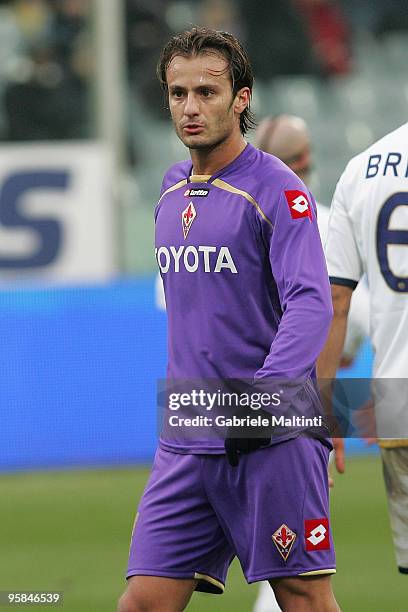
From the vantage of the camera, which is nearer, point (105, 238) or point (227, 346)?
point (227, 346)

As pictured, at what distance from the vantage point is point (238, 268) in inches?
177

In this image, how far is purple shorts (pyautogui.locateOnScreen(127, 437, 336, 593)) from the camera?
446cm

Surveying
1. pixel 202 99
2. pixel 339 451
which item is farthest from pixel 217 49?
pixel 339 451

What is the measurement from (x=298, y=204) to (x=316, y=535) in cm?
99

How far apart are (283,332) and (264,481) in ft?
1.61

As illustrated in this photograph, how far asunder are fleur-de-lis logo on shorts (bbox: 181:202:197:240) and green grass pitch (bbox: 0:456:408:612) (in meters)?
2.99

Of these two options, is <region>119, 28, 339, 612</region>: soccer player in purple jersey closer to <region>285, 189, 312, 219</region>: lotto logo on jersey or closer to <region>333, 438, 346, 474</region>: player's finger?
<region>285, 189, 312, 219</region>: lotto logo on jersey

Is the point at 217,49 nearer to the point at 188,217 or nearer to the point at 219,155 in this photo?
the point at 219,155

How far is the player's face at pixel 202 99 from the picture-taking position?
452cm

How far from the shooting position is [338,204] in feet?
16.6

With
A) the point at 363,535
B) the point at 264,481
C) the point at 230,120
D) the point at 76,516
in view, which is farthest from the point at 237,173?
the point at 76,516

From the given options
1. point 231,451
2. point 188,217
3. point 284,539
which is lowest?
point 284,539

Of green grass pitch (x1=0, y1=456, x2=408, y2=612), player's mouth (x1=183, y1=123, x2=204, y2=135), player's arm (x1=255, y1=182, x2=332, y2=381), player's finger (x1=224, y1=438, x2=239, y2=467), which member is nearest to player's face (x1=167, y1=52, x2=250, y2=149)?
player's mouth (x1=183, y1=123, x2=204, y2=135)

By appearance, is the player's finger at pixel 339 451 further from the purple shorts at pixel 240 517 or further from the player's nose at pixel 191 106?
the player's nose at pixel 191 106
